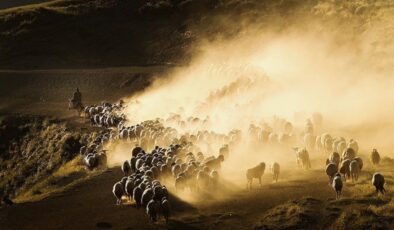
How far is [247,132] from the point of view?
3675 cm

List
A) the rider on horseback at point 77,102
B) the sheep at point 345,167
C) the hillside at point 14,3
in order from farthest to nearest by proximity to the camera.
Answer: the hillside at point 14,3 < the rider on horseback at point 77,102 < the sheep at point 345,167

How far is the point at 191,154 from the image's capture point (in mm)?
31234

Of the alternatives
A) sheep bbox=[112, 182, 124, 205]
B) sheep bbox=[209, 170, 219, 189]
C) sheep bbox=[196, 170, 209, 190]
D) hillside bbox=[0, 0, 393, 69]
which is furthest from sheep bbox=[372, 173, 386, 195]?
hillside bbox=[0, 0, 393, 69]

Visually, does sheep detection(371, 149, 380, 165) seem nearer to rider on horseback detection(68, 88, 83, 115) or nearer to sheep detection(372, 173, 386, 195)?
sheep detection(372, 173, 386, 195)

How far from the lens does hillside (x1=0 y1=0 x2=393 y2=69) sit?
74188mm

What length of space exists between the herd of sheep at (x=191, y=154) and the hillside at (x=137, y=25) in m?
31.1

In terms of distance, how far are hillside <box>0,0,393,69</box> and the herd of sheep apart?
31.1 m

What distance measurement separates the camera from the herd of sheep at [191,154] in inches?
1020

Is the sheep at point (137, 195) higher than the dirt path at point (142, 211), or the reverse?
the sheep at point (137, 195)

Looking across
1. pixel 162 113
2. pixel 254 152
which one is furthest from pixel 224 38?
pixel 254 152

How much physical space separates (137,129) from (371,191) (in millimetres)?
20324

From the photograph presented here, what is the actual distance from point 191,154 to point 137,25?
183ft

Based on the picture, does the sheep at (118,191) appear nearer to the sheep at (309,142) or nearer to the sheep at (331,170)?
the sheep at (331,170)

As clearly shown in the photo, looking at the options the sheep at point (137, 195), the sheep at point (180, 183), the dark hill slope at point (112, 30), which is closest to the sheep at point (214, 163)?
the sheep at point (180, 183)
